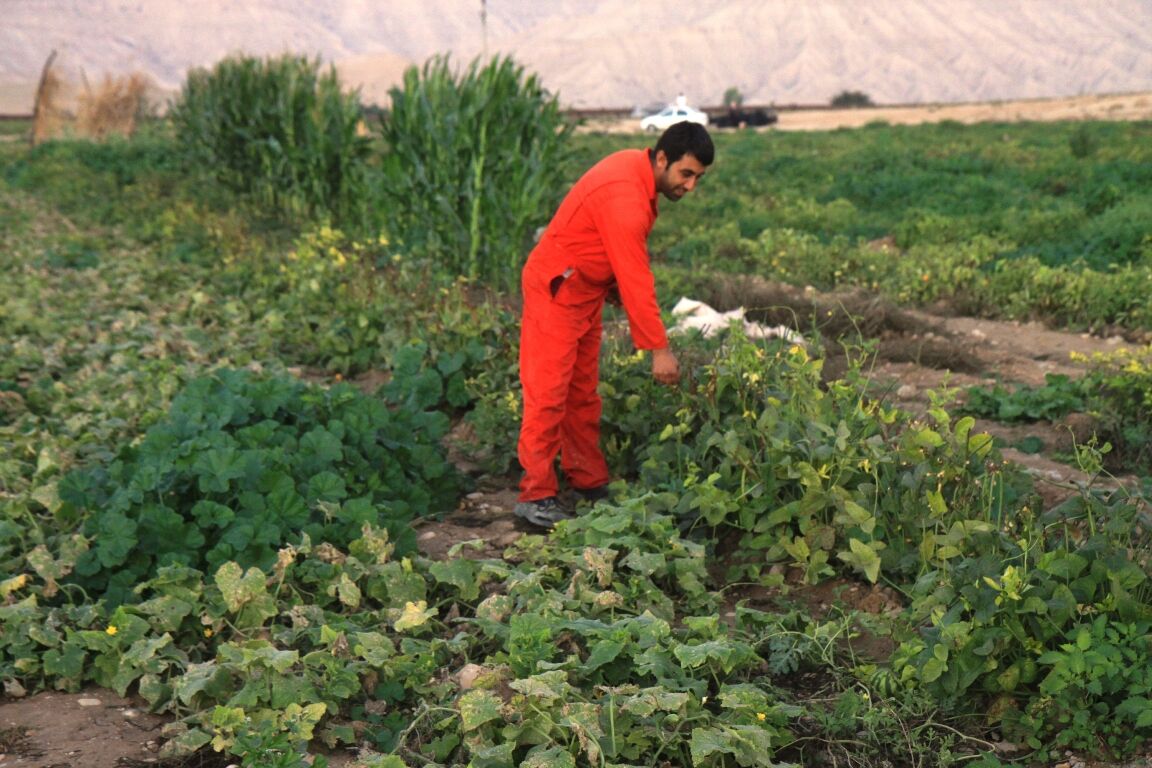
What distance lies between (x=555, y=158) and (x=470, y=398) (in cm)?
369

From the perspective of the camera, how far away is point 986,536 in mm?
3473

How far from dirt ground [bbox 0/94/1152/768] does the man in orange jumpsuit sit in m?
0.41

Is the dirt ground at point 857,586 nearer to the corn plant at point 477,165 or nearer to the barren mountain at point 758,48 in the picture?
the corn plant at point 477,165

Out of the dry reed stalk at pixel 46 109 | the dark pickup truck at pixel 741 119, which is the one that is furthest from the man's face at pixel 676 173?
the dark pickup truck at pixel 741 119

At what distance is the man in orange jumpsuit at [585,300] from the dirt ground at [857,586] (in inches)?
16.1

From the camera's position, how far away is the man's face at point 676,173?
4531 millimetres

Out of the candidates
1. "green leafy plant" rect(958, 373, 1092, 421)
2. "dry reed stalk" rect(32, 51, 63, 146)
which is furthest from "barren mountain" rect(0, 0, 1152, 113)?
"green leafy plant" rect(958, 373, 1092, 421)

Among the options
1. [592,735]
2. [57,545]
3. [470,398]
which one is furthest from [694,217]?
[592,735]

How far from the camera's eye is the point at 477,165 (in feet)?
30.1

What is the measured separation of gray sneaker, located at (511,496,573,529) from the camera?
5.02 meters

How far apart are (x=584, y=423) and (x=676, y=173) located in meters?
1.37

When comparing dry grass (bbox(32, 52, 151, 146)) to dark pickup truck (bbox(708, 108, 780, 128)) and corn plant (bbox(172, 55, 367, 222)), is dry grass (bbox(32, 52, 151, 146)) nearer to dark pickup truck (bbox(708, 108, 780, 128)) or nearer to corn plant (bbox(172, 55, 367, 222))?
corn plant (bbox(172, 55, 367, 222))

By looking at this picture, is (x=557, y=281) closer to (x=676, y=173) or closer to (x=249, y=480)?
(x=676, y=173)

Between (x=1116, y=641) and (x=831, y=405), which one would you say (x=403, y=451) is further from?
(x=1116, y=641)
